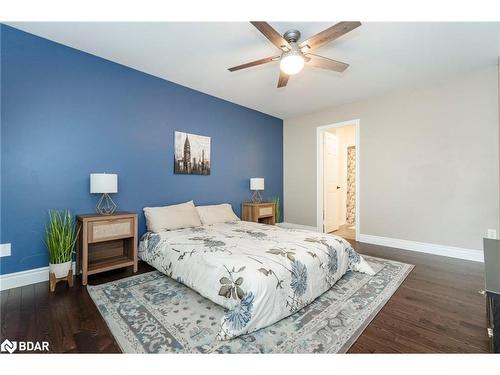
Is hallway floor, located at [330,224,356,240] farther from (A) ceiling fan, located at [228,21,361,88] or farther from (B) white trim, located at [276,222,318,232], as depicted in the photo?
(A) ceiling fan, located at [228,21,361,88]

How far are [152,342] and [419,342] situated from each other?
174 cm

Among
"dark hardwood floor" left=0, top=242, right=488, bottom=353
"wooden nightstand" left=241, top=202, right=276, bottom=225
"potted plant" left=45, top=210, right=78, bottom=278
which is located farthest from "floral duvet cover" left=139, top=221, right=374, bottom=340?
"wooden nightstand" left=241, top=202, right=276, bottom=225

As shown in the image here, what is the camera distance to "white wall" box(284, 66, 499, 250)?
119 inches

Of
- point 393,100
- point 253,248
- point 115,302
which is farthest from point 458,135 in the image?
point 115,302

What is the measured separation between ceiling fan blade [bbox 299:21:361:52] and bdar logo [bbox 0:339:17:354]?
305 cm

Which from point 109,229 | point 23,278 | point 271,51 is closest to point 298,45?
point 271,51

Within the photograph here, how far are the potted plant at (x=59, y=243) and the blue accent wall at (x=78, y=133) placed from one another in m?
0.11

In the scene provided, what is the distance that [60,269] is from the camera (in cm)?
223

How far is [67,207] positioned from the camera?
2.54m

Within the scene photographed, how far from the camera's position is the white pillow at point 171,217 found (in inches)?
116

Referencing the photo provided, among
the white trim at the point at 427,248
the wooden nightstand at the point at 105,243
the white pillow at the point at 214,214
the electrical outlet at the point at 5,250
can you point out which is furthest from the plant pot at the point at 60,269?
the white trim at the point at 427,248

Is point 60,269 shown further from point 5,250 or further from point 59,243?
point 5,250

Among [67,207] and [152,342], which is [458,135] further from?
[67,207]
